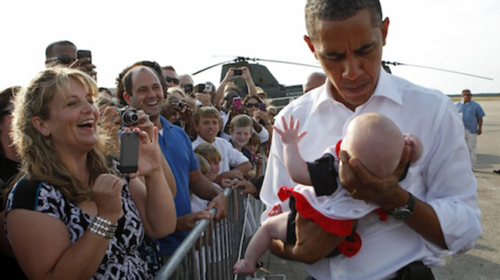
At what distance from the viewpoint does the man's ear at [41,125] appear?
2.16 metres

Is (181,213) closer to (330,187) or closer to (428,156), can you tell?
(330,187)

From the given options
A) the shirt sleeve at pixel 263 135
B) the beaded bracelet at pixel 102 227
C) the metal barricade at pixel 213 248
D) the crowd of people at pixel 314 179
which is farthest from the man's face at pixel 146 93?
the shirt sleeve at pixel 263 135

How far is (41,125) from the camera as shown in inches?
85.3

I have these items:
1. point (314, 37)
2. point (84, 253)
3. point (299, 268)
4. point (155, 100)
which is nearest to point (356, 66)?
point (314, 37)

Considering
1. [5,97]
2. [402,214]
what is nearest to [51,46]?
[5,97]

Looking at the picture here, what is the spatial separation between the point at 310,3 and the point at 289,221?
96 cm

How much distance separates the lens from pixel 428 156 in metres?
1.64

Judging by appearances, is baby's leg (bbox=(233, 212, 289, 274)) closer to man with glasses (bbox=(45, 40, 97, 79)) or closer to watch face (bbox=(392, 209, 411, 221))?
watch face (bbox=(392, 209, 411, 221))

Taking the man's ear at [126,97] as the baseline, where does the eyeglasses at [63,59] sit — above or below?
above

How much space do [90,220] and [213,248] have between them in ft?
4.08

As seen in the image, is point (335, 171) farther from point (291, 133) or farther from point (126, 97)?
point (126, 97)

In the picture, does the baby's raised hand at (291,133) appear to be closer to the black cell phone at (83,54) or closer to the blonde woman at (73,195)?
the blonde woman at (73,195)

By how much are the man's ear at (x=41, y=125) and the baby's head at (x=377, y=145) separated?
1549 mm

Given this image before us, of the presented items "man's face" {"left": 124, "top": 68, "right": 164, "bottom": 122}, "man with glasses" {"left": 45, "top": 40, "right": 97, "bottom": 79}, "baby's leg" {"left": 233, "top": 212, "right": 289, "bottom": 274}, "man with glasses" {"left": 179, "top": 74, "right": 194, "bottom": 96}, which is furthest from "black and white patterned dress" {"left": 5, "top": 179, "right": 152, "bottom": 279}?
"man with glasses" {"left": 179, "top": 74, "right": 194, "bottom": 96}
